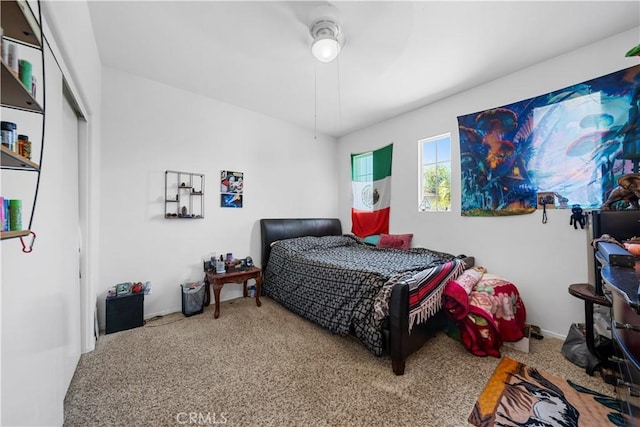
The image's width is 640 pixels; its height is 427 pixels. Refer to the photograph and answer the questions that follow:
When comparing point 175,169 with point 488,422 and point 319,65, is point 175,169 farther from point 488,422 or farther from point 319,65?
point 488,422

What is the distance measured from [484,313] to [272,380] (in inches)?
70.4

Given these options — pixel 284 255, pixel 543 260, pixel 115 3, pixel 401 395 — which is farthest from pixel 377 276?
pixel 115 3

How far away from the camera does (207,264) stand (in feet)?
9.82

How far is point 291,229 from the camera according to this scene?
149 inches

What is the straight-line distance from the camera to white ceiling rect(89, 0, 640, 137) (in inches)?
69.6

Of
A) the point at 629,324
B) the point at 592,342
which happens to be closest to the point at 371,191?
the point at 592,342

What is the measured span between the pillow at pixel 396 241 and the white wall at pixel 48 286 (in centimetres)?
331

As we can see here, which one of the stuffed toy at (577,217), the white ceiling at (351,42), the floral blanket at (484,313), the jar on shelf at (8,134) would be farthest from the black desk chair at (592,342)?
the jar on shelf at (8,134)

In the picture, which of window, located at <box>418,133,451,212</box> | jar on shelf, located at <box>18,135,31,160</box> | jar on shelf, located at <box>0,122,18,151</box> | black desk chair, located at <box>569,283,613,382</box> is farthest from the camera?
window, located at <box>418,133,451,212</box>

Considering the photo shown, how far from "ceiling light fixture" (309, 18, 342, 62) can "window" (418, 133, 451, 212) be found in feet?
6.40

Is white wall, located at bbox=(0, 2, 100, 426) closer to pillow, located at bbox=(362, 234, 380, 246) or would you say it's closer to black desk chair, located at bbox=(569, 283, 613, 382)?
black desk chair, located at bbox=(569, 283, 613, 382)

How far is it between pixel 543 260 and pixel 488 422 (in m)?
1.76

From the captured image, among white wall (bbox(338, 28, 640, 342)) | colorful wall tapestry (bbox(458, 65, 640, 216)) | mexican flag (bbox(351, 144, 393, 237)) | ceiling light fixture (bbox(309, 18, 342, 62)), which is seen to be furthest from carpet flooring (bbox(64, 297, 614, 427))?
ceiling light fixture (bbox(309, 18, 342, 62))

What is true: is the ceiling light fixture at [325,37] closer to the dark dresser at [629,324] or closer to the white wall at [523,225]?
the white wall at [523,225]
